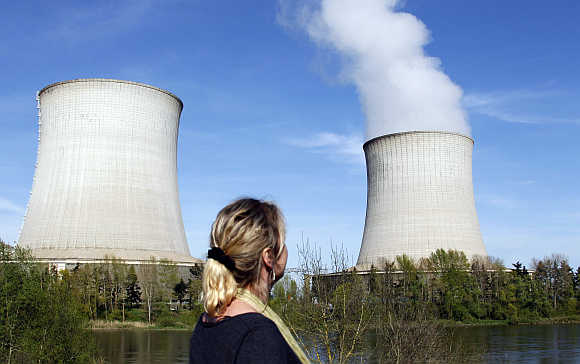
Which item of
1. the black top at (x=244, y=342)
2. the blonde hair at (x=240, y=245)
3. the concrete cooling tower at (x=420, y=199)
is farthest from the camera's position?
the concrete cooling tower at (x=420, y=199)

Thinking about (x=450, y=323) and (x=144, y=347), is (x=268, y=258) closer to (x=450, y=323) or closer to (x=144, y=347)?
(x=144, y=347)

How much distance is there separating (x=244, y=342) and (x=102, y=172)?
22.8 m

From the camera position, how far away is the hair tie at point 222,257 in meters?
1.06

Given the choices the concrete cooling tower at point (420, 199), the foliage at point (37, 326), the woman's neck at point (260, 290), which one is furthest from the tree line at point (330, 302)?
the woman's neck at point (260, 290)

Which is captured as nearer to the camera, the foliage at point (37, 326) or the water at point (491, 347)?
the foliage at point (37, 326)

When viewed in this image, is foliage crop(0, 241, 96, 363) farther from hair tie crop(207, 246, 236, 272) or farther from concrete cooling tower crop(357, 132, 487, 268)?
concrete cooling tower crop(357, 132, 487, 268)

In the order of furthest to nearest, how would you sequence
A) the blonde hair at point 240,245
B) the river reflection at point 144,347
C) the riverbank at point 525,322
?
the riverbank at point 525,322 → the river reflection at point 144,347 → the blonde hair at point 240,245

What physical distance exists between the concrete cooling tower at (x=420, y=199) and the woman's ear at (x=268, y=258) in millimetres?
23015

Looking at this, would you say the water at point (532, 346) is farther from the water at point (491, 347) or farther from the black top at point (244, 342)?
the black top at point (244, 342)

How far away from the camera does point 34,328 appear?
10016mm

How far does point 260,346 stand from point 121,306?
27.8 m

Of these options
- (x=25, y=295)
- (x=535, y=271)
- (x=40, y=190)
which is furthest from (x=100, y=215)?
(x=535, y=271)

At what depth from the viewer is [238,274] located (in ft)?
3.50

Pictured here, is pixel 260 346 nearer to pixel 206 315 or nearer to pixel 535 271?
pixel 206 315
